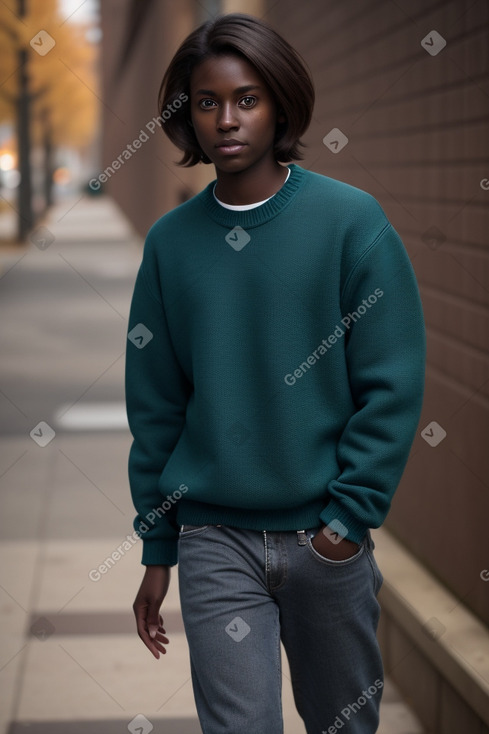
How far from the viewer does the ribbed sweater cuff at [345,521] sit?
2213mm

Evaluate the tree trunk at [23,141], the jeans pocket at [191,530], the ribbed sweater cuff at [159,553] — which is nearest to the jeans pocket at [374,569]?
the jeans pocket at [191,530]

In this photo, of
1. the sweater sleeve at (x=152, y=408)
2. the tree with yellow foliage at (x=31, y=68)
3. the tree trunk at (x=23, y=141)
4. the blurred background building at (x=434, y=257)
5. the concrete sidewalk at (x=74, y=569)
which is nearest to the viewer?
the sweater sleeve at (x=152, y=408)

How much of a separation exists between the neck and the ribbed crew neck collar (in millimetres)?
21

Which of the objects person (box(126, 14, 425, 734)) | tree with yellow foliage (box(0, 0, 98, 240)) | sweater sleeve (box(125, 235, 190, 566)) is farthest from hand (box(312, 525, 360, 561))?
tree with yellow foliage (box(0, 0, 98, 240))

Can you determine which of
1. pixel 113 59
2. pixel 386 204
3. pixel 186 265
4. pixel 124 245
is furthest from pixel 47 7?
pixel 186 265

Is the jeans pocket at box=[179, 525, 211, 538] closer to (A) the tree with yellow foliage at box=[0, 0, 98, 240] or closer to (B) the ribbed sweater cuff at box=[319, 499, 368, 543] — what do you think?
(B) the ribbed sweater cuff at box=[319, 499, 368, 543]

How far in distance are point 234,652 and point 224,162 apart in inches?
36.7

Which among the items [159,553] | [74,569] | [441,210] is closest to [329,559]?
[159,553]

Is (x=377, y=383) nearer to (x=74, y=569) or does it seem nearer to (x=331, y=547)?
(x=331, y=547)

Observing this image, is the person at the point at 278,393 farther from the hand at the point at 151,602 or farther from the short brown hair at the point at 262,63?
the hand at the point at 151,602

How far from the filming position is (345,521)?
2.21m

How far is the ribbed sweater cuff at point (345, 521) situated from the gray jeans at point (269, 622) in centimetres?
5

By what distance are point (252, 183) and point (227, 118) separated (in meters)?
0.15

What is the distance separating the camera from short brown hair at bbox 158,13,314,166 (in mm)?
2201
